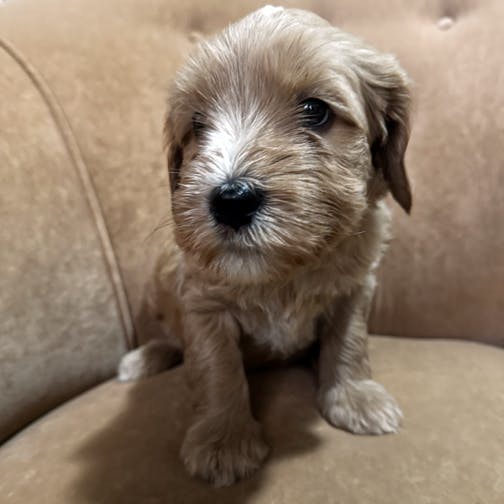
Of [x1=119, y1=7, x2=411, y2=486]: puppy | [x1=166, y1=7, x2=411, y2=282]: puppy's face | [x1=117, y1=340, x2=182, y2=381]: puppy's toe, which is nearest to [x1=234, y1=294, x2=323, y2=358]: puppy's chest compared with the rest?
[x1=119, y1=7, x2=411, y2=486]: puppy

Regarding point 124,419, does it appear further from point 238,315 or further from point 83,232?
point 83,232

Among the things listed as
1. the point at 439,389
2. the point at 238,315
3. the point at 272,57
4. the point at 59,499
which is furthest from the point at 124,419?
the point at 272,57

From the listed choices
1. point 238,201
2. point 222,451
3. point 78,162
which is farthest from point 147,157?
point 222,451

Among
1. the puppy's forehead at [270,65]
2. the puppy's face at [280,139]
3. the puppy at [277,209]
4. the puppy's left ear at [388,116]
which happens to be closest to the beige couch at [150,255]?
the puppy at [277,209]

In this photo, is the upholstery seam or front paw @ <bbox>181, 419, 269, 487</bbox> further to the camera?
the upholstery seam

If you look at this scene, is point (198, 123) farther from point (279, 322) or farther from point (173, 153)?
point (279, 322)

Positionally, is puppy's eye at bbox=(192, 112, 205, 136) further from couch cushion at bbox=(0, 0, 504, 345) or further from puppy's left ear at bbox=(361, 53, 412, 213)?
couch cushion at bbox=(0, 0, 504, 345)
